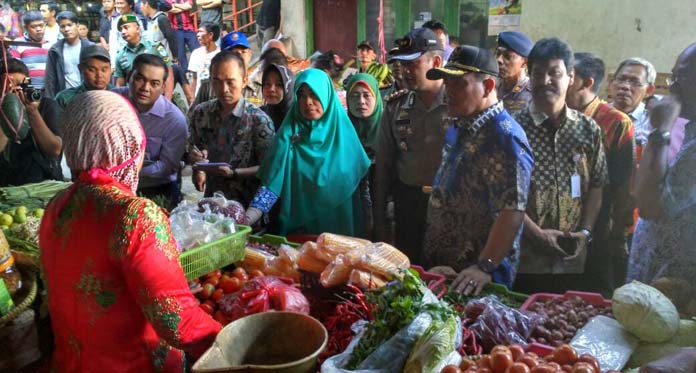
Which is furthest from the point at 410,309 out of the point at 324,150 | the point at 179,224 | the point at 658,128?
the point at 324,150

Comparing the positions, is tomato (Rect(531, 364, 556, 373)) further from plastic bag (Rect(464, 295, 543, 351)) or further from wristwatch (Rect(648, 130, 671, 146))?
wristwatch (Rect(648, 130, 671, 146))

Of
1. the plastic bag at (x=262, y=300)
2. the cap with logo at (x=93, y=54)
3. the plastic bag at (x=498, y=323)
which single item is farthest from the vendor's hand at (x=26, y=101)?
the plastic bag at (x=498, y=323)

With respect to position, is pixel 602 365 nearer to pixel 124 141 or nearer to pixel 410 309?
pixel 410 309

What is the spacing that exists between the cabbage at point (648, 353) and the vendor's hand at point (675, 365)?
1.66 feet

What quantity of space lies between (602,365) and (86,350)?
1.62 m

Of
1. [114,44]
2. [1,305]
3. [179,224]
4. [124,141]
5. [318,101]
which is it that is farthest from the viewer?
[114,44]

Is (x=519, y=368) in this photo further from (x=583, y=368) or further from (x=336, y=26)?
(x=336, y=26)

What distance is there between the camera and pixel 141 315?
1.66 meters

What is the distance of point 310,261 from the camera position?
2496 millimetres

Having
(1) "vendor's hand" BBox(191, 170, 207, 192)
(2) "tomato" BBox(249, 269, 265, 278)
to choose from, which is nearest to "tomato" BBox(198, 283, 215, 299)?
(2) "tomato" BBox(249, 269, 265, 278)

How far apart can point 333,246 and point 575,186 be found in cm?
136

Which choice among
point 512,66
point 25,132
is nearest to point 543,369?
point 512,66

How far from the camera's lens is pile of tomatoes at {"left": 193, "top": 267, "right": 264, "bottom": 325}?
2.33 metres

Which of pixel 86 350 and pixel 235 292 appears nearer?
pixel 86 350
